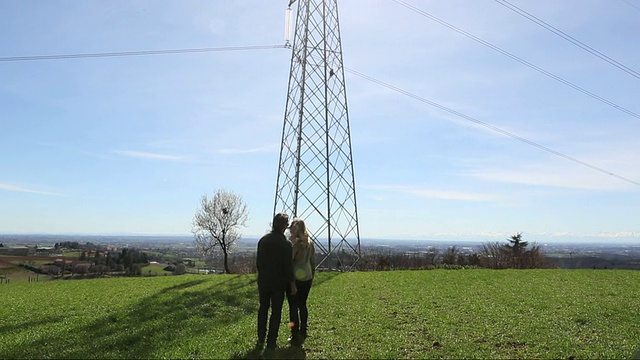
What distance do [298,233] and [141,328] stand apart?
12.4 ft

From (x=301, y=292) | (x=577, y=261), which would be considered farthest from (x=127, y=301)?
(x=577, y=261)

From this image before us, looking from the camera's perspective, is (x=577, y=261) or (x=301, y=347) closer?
(x=301, y=347)

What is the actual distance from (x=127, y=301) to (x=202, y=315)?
138 inches

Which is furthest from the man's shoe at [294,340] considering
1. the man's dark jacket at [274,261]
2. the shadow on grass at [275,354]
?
the man's dark jacket at [274,261]

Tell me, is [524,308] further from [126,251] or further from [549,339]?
[126,251]

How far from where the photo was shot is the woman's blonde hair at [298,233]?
702cm

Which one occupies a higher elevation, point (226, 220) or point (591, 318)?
point (226, 220)

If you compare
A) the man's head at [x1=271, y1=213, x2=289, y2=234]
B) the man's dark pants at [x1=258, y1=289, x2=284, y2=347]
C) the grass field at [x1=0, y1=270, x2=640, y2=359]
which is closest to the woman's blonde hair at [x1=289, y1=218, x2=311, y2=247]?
the man's head at [x1=271, y1=213, x2=289, y2=234]

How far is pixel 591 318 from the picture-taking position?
934 cm

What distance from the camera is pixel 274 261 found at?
21.5 ft

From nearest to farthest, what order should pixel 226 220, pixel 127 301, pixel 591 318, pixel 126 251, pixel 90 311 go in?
pixel 591 318 → pixel 90 311 → pixel 127 301 → pixel 226 220 → pixel 126 251

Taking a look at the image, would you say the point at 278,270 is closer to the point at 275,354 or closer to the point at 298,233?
the point at 298,233

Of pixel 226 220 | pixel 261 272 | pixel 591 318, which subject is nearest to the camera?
pixel 261 272

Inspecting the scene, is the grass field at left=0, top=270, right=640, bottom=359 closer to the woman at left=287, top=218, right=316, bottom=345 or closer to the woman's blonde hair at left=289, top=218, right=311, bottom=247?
the woman at left=287, top=218, right=316, bottom=345
